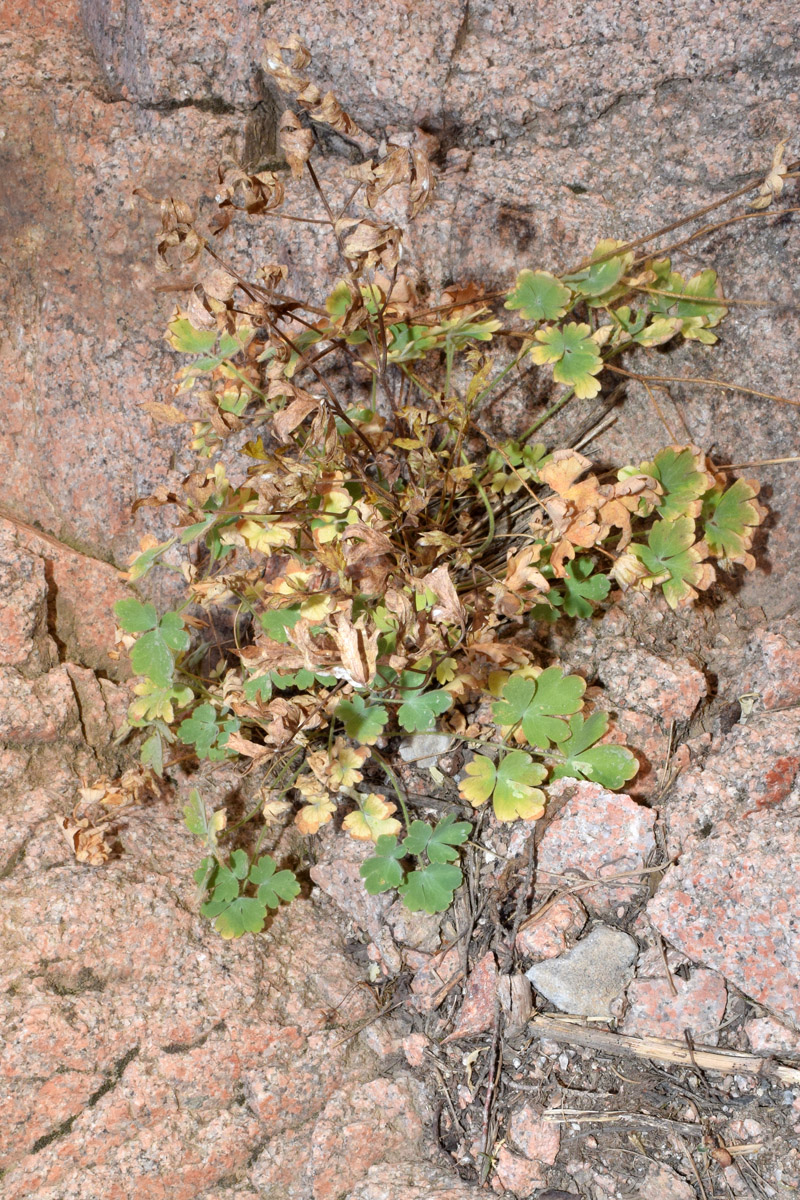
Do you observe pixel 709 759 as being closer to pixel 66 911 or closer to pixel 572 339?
pixel 572 339

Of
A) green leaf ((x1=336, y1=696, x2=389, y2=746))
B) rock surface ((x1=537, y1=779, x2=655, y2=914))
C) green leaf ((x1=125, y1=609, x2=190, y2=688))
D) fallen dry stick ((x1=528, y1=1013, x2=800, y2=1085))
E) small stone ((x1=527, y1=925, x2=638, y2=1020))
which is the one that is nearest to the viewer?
fallen dry stick ((x1=528, y1=1013, x2=800, y2=1085))

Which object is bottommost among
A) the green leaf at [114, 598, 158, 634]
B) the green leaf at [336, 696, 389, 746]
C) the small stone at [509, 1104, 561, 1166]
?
the small stone at [509, 1104, 561, 1166]

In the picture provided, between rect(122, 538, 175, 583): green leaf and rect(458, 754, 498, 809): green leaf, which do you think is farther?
rect(122, 538, 175, 583): green leaf

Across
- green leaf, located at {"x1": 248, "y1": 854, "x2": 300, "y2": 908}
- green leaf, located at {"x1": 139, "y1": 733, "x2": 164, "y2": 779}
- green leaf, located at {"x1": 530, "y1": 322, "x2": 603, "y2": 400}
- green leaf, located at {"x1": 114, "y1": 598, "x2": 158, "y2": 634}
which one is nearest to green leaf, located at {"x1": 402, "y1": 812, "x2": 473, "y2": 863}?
green leaf, located at {"x1": 248, "y1": 854, "x2": 300, "y2": 908}

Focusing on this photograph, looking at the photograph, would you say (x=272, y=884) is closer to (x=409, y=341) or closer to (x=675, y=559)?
(x=675, y=559)

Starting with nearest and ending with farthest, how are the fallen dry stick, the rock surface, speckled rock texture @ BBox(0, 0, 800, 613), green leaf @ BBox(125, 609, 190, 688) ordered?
the fallen dry stick, the rock surface, green leaf @ BBox(125, 609, 190, 688), speckled rock texture @ BBox(0, 0, 800, 613)

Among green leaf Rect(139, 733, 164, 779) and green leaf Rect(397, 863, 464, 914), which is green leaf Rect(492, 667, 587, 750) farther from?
green leaf Rect(139, 733, 164, 779)

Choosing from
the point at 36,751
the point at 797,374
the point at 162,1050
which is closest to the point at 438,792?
the point at 162,1050

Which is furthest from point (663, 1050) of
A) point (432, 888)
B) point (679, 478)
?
point (679, 478)

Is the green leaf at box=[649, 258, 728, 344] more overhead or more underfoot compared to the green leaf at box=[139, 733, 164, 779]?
more overhead
